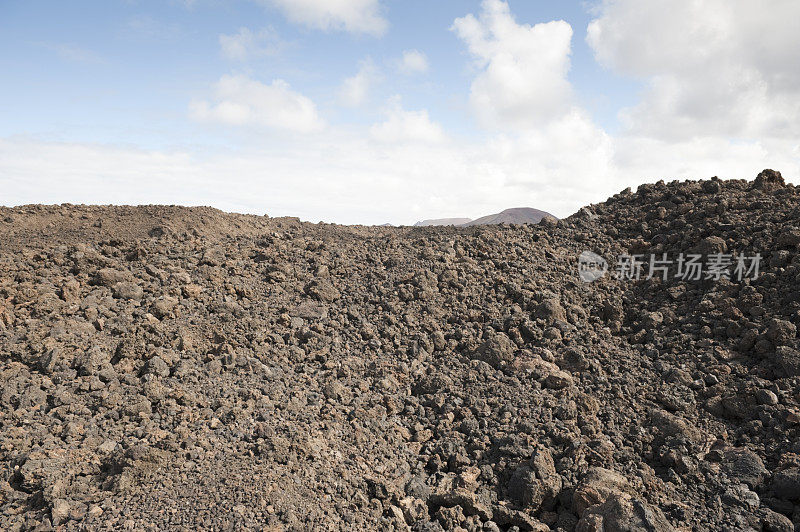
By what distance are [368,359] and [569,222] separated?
582cm

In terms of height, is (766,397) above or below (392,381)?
above

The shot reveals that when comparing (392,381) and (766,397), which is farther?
(392,381)

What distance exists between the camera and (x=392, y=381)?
610 centimetres

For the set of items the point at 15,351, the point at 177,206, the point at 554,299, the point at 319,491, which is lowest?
the point at 319,491

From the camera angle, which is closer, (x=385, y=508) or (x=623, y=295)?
(x=385, y=508)

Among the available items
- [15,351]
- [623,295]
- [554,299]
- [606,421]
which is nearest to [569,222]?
[623,295]

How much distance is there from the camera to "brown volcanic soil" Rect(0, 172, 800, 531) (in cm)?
428

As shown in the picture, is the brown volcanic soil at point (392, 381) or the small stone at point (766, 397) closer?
the brown volcanic soil at point (392, 381)

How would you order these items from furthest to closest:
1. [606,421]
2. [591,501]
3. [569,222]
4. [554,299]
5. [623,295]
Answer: [569,222] → [623,295] → [554,299] → [606,421] → [591,501]

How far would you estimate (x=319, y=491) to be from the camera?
14.2 feet

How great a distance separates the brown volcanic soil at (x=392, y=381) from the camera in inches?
169

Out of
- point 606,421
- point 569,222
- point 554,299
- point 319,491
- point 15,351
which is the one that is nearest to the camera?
point 319,491

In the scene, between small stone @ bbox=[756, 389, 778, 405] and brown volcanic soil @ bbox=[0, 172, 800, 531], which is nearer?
brown volcanic soil @ bbox=[0, 172, 800, 531]

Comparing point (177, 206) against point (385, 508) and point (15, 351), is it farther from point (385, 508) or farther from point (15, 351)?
point (385, 508)
